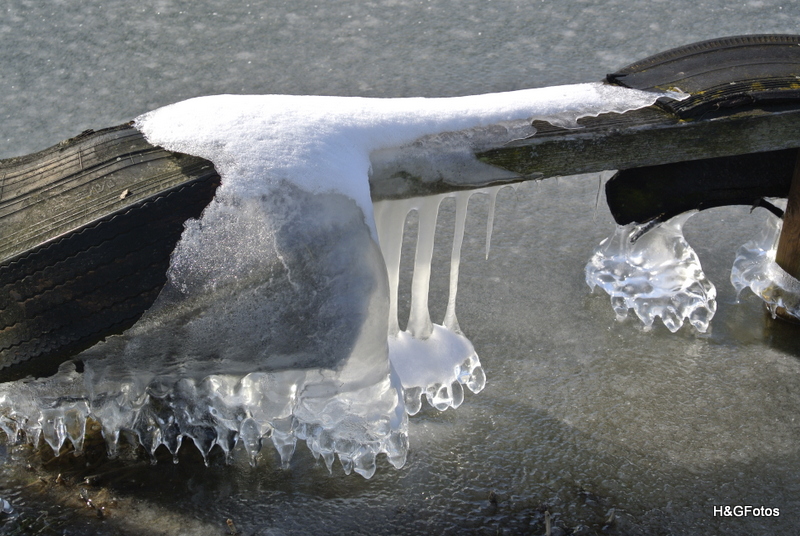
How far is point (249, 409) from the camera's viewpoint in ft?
6.91

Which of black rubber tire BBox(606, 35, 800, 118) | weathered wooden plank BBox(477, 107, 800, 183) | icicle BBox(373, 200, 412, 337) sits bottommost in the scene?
icicle BBox(373, 200, 412, 337)

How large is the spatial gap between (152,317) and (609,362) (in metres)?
1.52

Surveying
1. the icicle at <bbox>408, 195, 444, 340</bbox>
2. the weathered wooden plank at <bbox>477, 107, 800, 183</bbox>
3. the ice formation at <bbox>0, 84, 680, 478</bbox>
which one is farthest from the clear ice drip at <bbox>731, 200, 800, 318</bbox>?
the icicle at <bbox>408, 195, 444, 340</bbox>

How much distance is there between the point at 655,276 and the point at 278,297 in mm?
1620

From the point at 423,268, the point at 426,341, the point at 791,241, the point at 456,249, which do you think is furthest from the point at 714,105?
the point at 426,341

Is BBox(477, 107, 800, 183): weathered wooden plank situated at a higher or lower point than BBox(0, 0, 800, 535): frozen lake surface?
higher

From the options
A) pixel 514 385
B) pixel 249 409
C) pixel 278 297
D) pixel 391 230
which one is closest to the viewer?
pixel 278 297

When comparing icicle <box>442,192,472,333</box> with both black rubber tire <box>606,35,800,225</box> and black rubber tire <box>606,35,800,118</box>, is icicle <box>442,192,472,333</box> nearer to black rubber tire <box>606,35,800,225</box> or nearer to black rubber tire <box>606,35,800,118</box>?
black rubber tire <box>606,35,800,225</box>

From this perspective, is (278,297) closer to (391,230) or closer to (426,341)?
(391,230)

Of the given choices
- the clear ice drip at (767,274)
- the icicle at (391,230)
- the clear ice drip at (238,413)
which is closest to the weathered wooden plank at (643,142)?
the icicle at (391,230)

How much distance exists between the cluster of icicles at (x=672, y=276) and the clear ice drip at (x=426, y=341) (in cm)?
77

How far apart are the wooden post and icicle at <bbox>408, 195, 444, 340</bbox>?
126 centimetres

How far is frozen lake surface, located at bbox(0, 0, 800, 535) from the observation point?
209 cm

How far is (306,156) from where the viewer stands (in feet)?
6.29
